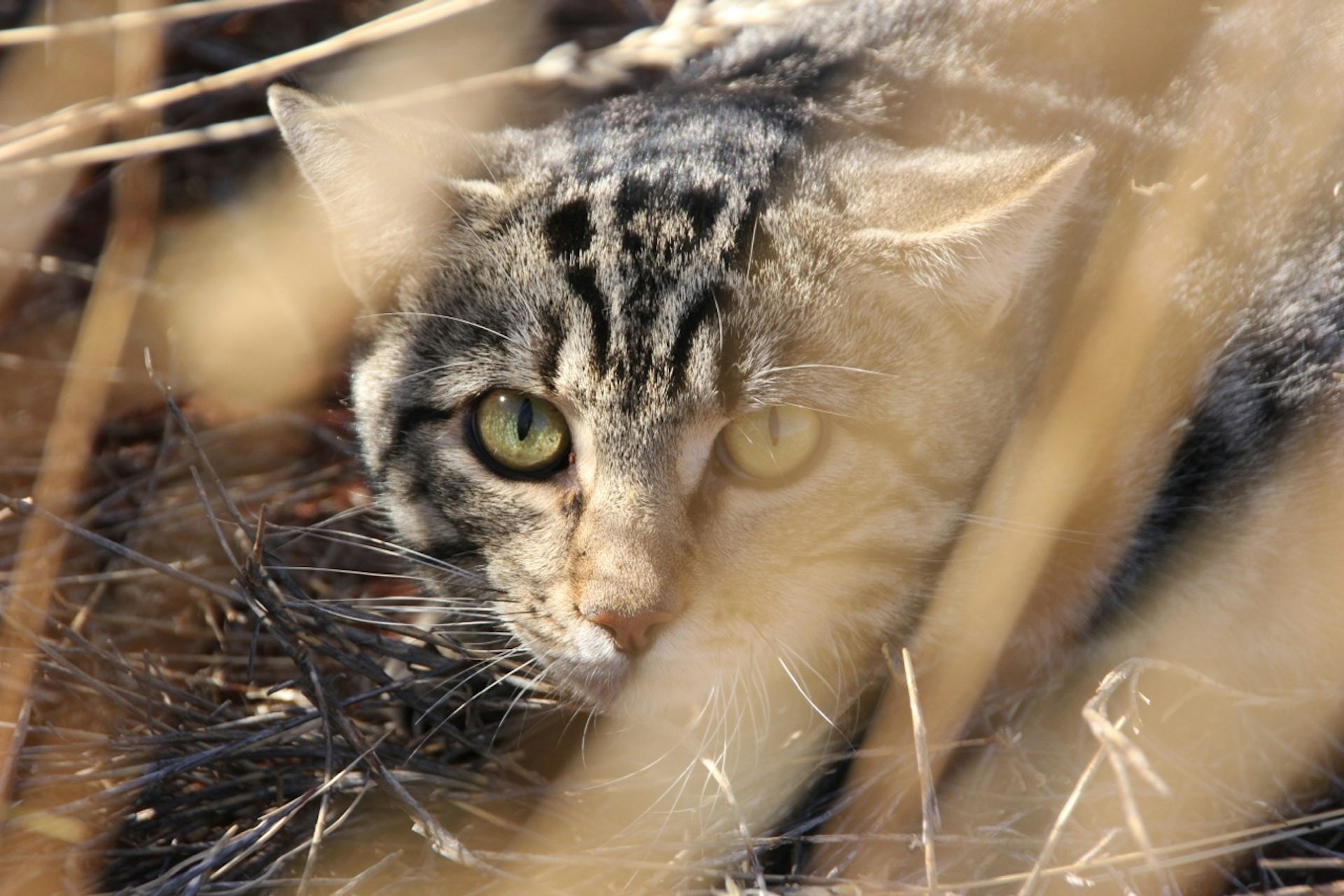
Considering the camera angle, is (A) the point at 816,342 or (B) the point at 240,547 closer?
(A) the point at 816,342

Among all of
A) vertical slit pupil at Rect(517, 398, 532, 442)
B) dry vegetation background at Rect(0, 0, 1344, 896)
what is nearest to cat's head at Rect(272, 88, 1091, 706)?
vertical slit pupil at Rect(517, 398, 532, 442)

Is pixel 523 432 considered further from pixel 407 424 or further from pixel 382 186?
pixel 382 186

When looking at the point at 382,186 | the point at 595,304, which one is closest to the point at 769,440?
the point at 595,304

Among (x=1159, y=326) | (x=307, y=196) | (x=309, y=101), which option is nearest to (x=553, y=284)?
(x=309, y=101)

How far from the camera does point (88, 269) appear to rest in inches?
131

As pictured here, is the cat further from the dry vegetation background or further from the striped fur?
the dry vegetation background

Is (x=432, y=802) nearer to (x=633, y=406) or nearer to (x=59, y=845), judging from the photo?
(x=59, y=845)

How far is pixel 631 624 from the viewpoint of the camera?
176 centimetres

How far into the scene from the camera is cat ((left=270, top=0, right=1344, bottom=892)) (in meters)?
1.85

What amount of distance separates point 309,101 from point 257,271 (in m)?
1.64

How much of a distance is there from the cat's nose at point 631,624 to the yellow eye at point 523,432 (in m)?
0.32

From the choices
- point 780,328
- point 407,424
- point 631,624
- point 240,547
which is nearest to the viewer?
point 631,624

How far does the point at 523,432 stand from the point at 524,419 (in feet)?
0.07

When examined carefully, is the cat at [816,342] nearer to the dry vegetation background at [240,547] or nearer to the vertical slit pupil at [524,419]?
the vertical slit pupil at [524,419]
